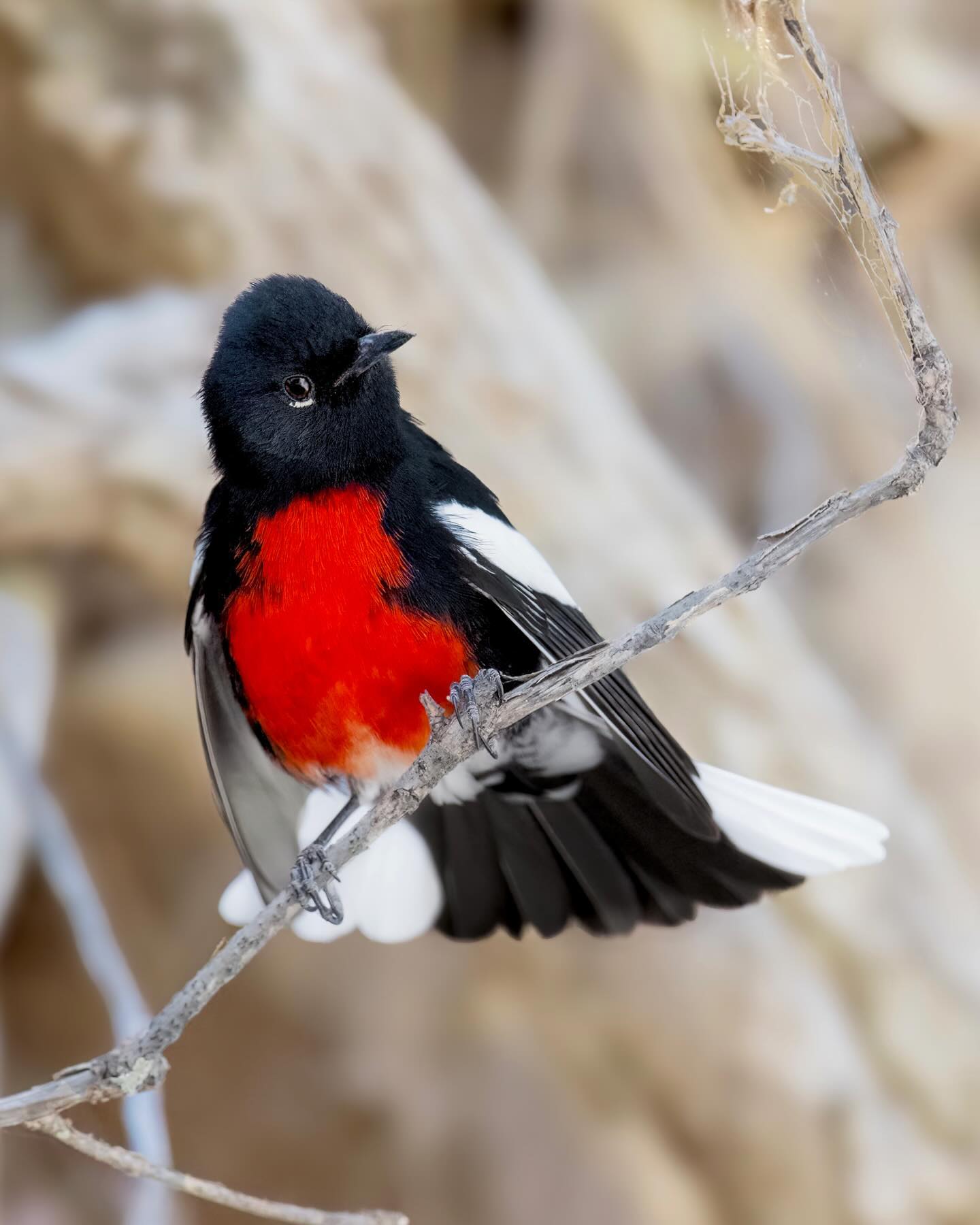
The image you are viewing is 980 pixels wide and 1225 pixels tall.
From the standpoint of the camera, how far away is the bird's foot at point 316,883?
142 cm

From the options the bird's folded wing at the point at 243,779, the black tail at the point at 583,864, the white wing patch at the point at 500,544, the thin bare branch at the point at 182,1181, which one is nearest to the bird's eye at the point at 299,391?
Result: the white wing patch at the point at 500,544

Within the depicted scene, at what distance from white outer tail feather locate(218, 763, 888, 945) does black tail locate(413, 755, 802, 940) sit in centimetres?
2

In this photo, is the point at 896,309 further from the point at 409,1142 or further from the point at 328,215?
the point at 409,1142

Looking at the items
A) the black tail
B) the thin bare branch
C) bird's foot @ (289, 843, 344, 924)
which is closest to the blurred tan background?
the black tail

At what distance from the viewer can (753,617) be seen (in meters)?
2.26

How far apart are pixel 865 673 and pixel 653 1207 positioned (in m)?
1.36

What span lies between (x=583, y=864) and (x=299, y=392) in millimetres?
711

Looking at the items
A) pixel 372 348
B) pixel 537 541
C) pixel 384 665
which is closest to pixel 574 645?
pixel 384 665

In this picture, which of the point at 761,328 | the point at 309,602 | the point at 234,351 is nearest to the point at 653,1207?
the point at 761,328

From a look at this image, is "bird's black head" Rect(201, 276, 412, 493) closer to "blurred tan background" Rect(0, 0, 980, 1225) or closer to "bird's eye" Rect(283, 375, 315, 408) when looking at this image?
"bird's eye" Rect(283, 375, 315, 408)

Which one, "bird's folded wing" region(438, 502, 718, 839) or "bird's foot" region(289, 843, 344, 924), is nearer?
"bird's folded wing" region(438, 502, 718, 839)

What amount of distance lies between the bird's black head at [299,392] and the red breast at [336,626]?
0.13 feet

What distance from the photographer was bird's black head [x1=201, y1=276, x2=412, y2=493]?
1.21 m

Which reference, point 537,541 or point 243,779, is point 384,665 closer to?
point 243,779
